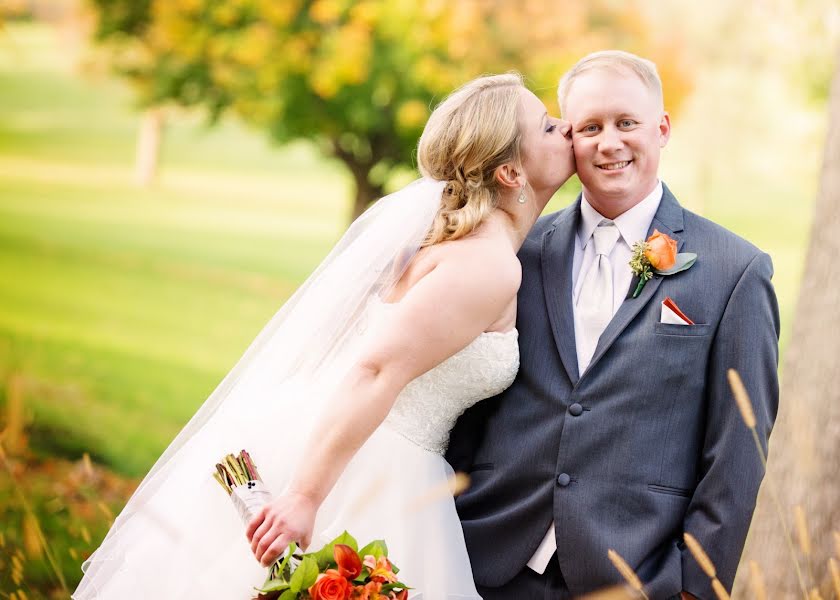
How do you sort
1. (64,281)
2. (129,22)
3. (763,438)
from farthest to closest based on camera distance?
(64,281) → (129,22) → (763,438)

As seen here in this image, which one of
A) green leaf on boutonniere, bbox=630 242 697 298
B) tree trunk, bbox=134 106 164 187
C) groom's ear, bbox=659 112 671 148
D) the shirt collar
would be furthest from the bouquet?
tree trunk, bbox=134 106 164 187

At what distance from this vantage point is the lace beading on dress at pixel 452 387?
114 inches

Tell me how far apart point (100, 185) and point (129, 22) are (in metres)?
3.23

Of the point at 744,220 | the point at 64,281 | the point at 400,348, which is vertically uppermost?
the point at 400,348

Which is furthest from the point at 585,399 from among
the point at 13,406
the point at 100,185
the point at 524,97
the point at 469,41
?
the point at 100,185

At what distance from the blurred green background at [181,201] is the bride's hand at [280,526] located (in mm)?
5922

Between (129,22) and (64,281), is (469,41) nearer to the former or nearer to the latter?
(129,22)

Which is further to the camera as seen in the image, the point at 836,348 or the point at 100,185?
the point at 100,185

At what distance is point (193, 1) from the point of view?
7629 millimetres

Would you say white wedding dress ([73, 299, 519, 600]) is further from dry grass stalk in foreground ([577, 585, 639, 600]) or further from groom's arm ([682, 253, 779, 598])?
groom's arm ([682, 253, 779, 598])

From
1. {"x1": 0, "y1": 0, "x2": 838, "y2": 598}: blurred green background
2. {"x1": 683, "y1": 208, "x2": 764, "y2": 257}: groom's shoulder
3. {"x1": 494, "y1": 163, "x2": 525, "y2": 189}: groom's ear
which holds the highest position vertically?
{"x1": 494, "y1": 163, "x2": 525, "y2": 189}: groom's ear

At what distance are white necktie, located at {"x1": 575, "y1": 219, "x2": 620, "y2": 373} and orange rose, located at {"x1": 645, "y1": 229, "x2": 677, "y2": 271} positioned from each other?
0.63 ft

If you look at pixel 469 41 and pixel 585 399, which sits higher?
pixel 469 41

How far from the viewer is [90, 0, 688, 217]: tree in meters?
7.12
